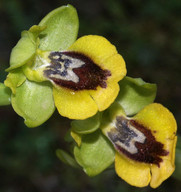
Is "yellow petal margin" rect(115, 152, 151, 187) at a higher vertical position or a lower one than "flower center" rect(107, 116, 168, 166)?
lower

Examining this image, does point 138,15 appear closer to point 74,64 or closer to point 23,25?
point 23,25

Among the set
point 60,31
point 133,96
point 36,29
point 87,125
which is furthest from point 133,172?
point 36,29

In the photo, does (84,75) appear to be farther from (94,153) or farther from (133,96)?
(94,153)

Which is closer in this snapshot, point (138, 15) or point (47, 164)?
point (47, 164)

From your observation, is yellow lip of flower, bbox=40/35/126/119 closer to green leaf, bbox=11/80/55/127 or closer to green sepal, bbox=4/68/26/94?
green leaf, bbox=11/80/55/127

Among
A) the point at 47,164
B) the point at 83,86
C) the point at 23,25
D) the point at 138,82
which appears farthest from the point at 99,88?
the point at 23,25

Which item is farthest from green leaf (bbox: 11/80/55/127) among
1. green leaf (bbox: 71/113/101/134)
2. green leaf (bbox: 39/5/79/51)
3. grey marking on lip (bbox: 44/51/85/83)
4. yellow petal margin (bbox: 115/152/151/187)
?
yellow petal margin (bbox: 115/152/151/187)

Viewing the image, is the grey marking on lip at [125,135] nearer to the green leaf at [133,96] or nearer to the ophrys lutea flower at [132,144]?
the ophrys lutea flower at [132,144]
